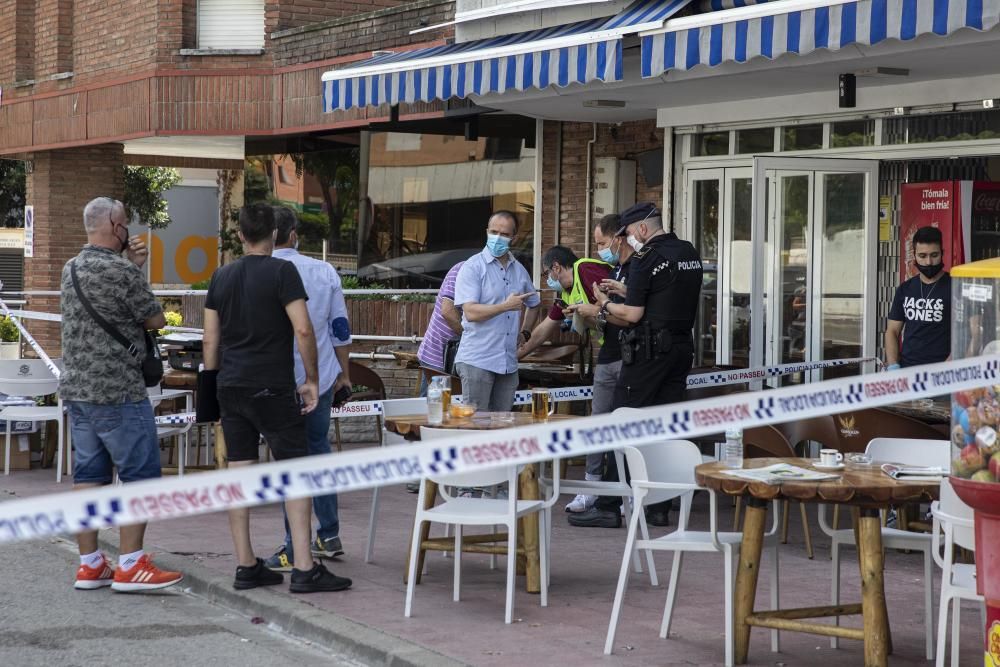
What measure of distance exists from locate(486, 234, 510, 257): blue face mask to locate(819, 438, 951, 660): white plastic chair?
3.12 m

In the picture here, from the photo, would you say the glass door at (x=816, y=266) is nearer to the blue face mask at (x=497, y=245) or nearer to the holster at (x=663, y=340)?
the holster at (x=663, y=340)

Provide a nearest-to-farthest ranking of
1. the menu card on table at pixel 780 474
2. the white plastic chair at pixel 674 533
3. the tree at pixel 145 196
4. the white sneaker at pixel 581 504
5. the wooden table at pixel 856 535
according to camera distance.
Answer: the wooden table at pixel 856 535 → the menu card on table at pixel 780 474 → the white plastic chair at pixel 674 533 → the white sneaker at pixel 581 504 → the tree at pixel 145 196

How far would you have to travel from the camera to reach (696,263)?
28.7 ft

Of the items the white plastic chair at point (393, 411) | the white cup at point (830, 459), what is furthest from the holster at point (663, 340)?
the white cup at point (830, 459)

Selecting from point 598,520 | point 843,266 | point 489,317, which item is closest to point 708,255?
point 843,266

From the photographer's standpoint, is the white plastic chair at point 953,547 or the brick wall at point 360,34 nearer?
the white plastic chair at point 953,547

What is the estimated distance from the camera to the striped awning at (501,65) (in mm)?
9734

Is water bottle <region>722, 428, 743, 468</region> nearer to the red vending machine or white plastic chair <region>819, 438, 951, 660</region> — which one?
white plastic chair <region>819, 438, 951, 660</region>

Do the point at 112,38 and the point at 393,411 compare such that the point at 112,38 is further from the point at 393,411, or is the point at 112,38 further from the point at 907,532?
the point at 907,532

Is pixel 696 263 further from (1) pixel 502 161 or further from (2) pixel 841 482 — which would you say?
(1) pixel 502 161

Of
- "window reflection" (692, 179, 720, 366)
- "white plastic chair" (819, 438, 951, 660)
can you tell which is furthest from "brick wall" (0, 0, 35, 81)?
"white plastic chair" (819, 438, 951, 660)

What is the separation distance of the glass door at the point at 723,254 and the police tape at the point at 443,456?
21.9ft

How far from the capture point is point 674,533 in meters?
6.43

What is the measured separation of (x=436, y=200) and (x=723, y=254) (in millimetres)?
4443
